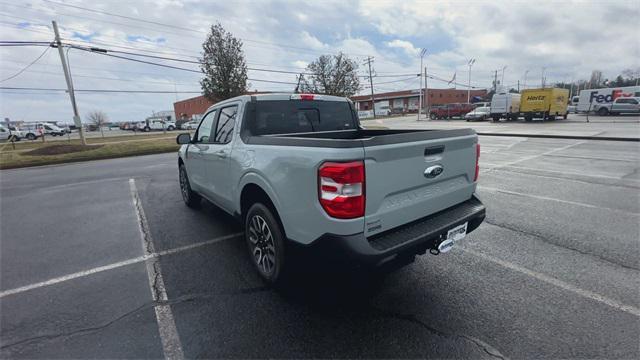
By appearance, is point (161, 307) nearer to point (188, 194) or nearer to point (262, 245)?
point (262, 245)

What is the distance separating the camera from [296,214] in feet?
8.01

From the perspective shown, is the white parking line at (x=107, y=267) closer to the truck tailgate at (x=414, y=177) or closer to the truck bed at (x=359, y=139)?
the truck bed at (x=359, y=139)

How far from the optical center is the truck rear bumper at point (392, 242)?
2.17 m

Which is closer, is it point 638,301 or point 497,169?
point 638,301

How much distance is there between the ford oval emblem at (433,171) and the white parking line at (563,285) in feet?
5.14

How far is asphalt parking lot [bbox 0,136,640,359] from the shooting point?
2301 millimetres

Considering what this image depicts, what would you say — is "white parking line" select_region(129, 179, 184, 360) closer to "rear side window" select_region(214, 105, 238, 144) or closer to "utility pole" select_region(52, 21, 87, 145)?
"rear side window" select_region(214, 105, 238, 144)

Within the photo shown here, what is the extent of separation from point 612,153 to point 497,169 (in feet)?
19.0

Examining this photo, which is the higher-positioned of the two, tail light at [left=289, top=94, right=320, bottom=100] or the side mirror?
tail light at [left=289, top=94, right=320, bottom=100]

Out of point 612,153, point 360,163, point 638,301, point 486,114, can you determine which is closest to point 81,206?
point 360,163

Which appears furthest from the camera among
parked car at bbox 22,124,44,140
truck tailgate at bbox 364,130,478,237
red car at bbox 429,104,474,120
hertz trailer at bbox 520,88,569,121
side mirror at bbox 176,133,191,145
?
red car at bbox 429,104,474,120

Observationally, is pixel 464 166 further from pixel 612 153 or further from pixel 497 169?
pixel 612 153

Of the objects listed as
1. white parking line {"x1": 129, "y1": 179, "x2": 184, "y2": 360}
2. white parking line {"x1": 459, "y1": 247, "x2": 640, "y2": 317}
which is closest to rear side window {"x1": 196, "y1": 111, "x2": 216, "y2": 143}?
white parking line {"x1": 129, "y1": 179, "x2": 184, "y2": 360}

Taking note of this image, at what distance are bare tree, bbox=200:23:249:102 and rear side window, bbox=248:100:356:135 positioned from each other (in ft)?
70.2
